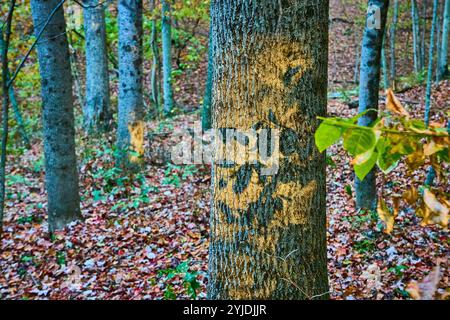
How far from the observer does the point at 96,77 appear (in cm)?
1350

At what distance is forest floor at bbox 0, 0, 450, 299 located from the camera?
512cm

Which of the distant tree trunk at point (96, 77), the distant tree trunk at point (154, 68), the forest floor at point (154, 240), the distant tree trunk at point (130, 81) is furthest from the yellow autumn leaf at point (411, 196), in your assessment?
the distant tree trunk at point (154, 68)

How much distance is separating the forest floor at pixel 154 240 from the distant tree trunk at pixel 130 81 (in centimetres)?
61

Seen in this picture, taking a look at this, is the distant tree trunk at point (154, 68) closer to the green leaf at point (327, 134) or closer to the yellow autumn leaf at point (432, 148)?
the green leaf at point (327, 134)

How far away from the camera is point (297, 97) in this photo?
2.26 metres

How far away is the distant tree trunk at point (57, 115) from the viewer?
6.81 m

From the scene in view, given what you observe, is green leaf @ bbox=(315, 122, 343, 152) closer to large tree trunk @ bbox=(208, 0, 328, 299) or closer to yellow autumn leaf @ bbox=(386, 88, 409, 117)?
yellow autumn leaf @ bbox=(386, 88, 409, 117)

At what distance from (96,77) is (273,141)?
12444 millimetres

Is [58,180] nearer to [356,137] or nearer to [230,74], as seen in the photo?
[230,74]

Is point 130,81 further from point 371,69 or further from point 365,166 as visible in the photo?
point 365,166

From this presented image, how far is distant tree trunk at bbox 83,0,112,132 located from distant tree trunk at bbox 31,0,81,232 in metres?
6.02

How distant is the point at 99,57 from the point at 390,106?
13.5m

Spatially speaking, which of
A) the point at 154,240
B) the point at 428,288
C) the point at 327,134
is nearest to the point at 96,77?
the point at 154,240
